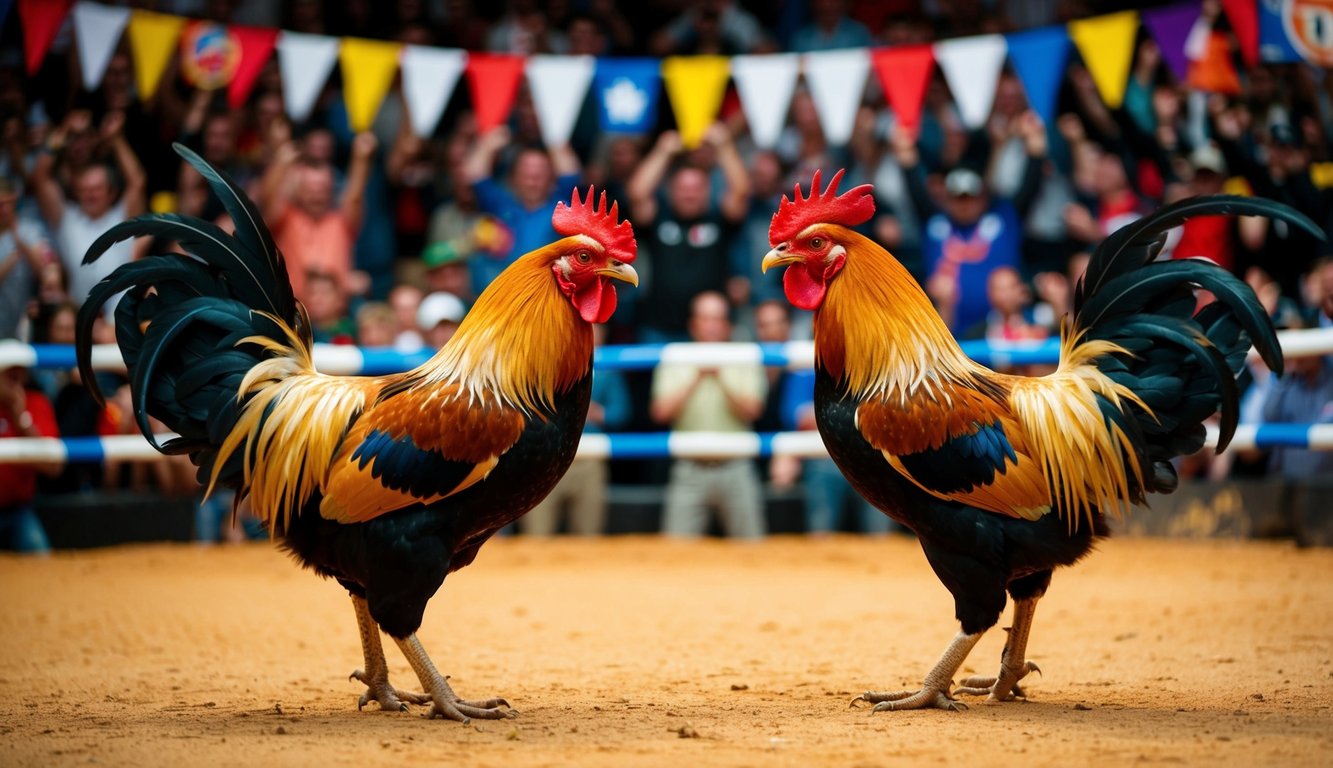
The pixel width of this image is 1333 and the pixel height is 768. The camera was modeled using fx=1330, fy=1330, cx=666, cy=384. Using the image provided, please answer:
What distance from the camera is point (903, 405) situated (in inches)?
170

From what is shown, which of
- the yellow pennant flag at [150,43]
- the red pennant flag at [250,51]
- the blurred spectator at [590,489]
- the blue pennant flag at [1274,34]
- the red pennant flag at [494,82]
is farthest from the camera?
the red pennant flag at [494,82]

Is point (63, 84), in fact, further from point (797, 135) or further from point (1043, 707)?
point (1043, 707)

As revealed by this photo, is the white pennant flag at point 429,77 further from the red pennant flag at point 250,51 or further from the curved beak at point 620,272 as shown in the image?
the curved beak at point 620,272

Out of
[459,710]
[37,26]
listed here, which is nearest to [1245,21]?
[459,710]

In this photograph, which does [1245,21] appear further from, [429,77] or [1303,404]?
[429,77]

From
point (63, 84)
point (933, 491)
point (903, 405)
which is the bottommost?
point (933, 491)

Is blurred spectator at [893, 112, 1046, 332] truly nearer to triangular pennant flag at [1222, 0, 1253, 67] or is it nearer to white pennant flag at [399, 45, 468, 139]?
triangular pennant flag at [1222, 0, 1253, 67]

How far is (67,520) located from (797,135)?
6431 mm

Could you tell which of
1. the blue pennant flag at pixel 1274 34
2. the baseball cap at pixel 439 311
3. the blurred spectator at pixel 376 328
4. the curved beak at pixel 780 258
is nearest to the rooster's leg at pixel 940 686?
the curved beak at pixel 780 258

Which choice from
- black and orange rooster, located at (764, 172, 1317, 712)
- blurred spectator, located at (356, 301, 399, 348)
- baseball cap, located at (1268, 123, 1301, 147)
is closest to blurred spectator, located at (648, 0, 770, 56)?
blurred spectator, located at (356, 301, 399, 348)

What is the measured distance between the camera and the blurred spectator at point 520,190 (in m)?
10.2

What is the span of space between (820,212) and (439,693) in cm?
205

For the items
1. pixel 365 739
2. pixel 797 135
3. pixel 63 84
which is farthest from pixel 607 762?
pixel 63 84

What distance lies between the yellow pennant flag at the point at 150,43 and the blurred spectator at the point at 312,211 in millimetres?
1054
